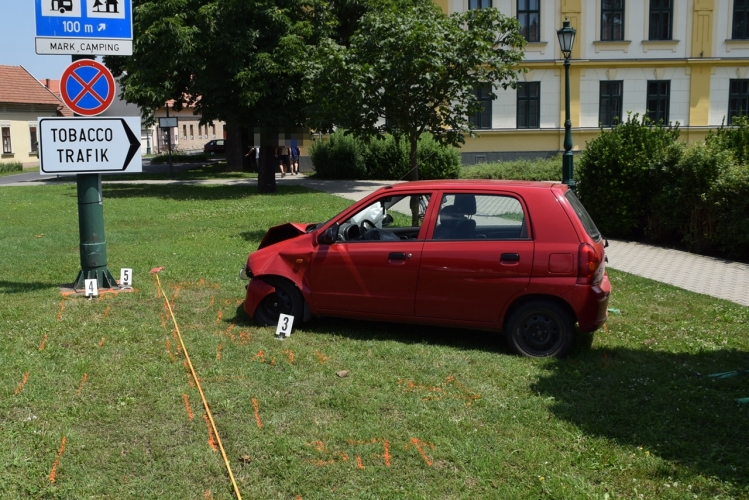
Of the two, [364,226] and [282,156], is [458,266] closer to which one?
[364,226]

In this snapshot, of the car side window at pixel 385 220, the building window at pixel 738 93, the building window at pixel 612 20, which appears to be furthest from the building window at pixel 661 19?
the car side window at pixel 385 220

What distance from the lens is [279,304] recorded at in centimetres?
778

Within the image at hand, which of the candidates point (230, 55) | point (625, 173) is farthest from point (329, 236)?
point (230, 55)

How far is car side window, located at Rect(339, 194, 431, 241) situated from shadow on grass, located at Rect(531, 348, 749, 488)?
2.01 meters

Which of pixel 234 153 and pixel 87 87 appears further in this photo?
pixel 234 153

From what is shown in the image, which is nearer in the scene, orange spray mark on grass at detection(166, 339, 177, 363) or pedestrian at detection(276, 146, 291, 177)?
orange spray mark on grass at detection(166, 339, 177, 363)

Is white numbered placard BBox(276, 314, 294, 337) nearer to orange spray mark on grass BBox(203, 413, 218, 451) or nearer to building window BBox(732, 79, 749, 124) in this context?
orange spray mark on grass BBox(203, 413, 218, 451)

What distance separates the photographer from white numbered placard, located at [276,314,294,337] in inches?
292

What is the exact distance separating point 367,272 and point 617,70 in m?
34.1

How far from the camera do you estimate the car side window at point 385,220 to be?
764cm

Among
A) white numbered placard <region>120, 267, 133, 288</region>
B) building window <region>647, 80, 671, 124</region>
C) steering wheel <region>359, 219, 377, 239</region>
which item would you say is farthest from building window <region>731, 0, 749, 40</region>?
white numbered placard <region>120, 267, 133, 288</region>

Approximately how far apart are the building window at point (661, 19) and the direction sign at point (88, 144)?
34352 mm

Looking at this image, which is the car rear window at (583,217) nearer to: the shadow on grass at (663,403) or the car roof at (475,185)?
the car roof at (475,185)

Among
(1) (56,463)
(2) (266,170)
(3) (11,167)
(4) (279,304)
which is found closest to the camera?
(1) (56,463)
